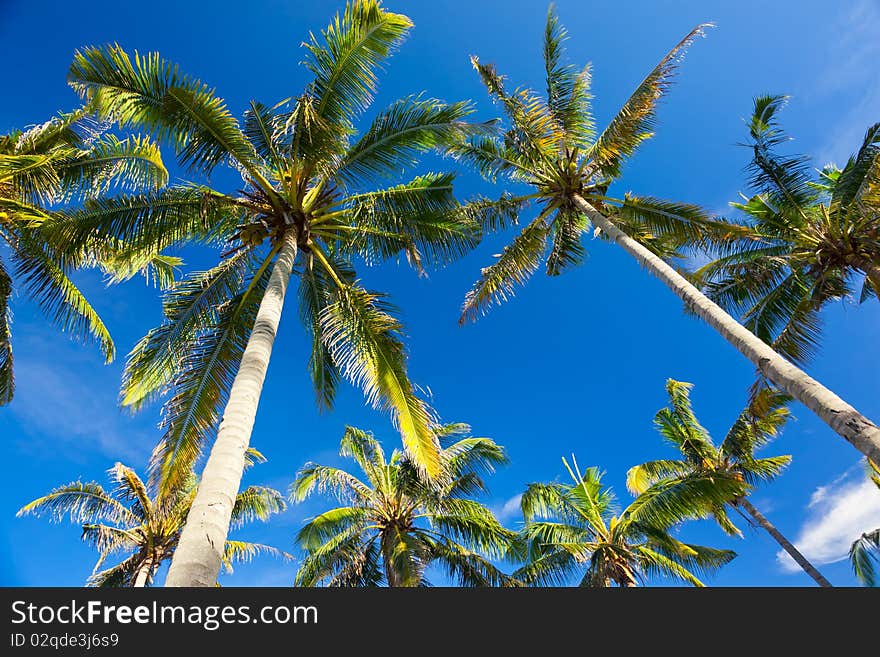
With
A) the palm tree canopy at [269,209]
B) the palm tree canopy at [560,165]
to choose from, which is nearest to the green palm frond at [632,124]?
the palm tree canopy at [560,165]

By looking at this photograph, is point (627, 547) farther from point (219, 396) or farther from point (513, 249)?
point (219, 396)

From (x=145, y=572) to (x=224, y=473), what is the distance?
13.2 meters

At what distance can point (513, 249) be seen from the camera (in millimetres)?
11453

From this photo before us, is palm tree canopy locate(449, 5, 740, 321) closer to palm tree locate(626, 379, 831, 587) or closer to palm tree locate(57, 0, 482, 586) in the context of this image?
palm tree locate(57, 0, 482, 586)

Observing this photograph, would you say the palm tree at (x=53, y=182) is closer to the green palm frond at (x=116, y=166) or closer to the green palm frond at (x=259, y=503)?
the green palm frond at (x=116, y=166)

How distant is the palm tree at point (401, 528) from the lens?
1349 centimetres

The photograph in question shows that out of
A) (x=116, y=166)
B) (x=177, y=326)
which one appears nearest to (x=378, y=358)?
(x=177, y=326)

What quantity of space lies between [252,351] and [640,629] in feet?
16.4

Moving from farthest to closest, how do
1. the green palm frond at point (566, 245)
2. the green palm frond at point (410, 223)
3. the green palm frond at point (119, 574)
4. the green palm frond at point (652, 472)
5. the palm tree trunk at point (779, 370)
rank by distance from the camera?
the green palm frond at point (652, 472), the green palm frond at point (119, 574), the green palm frond at point (566, 245), the green palm frond at point (410, 223), the palm tree trunk at point (779, 370)

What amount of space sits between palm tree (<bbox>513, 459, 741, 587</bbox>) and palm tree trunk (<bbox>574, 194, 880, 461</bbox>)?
5.86m

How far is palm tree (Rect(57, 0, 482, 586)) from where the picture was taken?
695 centimetres

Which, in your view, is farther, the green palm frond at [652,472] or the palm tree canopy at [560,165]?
the green palm frond at [652,472]

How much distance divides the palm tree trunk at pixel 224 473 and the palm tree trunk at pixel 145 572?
12.0 metres

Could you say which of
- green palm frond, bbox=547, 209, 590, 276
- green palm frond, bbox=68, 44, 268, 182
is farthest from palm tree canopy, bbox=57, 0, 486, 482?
green palm frond, bbox=547, 209, 590, 276
